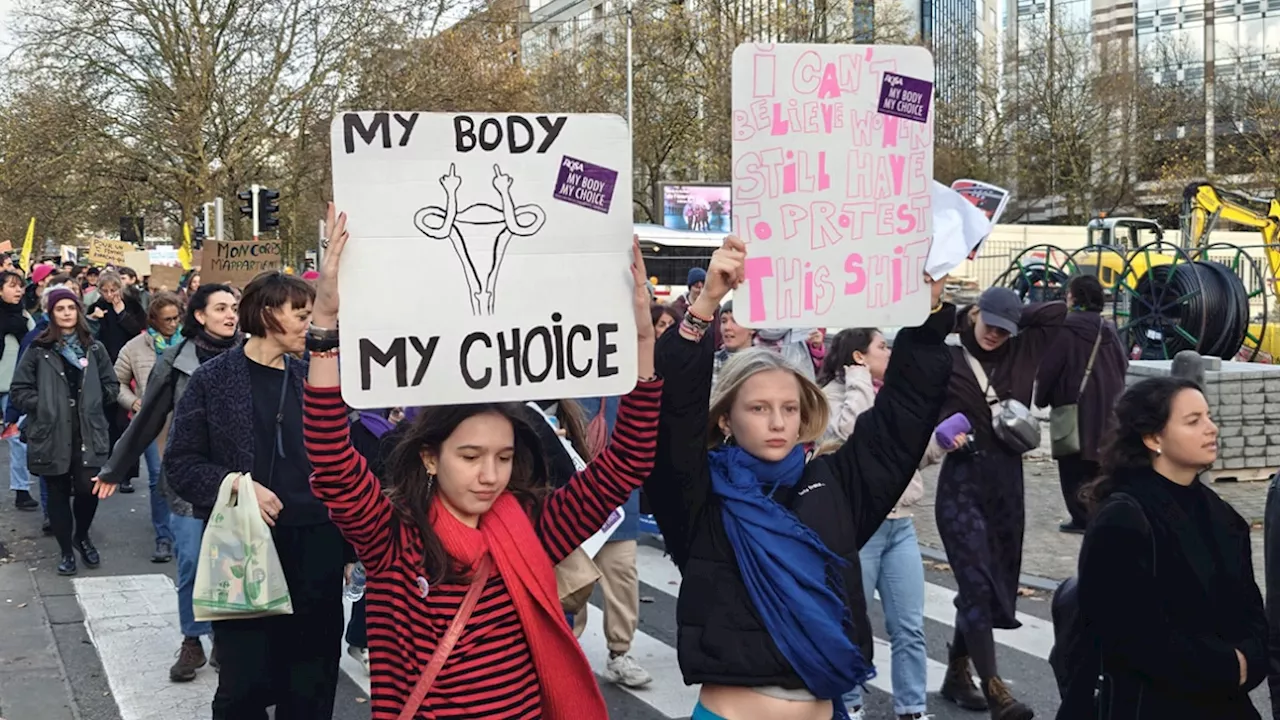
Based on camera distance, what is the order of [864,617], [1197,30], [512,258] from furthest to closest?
[1197,30]
[864,617]
[512,258]

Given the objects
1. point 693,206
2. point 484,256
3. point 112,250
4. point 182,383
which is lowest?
point 182,383

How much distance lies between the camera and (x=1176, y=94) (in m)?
46.3

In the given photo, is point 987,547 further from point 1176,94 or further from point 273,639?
point 1176,94

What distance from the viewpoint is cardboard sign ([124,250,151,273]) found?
22828 mm

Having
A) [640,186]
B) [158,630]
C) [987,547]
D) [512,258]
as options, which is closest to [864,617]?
[987,547]

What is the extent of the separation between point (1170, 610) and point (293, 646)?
8.63 ft

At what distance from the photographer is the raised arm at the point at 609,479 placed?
10.4ft

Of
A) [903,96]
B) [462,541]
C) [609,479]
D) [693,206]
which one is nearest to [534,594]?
[462,541]

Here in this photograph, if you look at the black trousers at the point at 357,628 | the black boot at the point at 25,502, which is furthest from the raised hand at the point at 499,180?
the black boot at the point at 25,502

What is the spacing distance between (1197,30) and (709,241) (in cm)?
4332

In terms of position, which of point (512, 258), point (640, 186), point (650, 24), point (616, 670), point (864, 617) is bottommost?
point (616, 670)

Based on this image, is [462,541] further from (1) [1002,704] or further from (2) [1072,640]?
(1) [1002,704]

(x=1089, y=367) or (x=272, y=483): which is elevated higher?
(x=1089, y=367)

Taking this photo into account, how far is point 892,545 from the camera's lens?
5.77m
